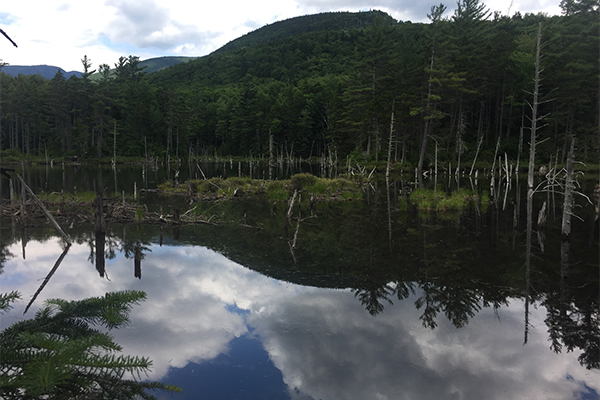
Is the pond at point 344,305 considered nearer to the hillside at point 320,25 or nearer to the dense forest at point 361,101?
the dense forest at point 361,101

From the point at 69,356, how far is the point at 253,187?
1181 inches

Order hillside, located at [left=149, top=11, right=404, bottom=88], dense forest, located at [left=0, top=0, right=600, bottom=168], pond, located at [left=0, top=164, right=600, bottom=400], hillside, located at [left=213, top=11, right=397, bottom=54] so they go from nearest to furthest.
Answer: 1. pond, located at [left=0, top=164, right=600, bottom=400]
2. dense forest, located at [left=0, top=0, right=600, bottom=168]
3. hillside, located at [left=149, top=11, right=404, bottom=88]
4. hillside, located at [left=213, top=11, right=397, bottom=54]

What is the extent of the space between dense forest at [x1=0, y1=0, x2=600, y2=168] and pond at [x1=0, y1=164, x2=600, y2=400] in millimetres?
7723

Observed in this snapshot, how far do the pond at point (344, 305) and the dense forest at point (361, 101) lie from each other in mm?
7723

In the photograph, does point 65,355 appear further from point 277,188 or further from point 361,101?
point 361,101

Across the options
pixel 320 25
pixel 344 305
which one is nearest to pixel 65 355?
pixel 344 305

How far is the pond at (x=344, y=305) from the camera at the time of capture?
6.74 meters

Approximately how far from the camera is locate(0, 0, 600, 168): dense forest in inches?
1973

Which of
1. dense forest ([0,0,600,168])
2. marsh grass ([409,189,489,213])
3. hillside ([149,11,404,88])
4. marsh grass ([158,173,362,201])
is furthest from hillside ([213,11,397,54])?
marsh grass ([409,189,489,213])

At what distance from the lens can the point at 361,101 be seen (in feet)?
193

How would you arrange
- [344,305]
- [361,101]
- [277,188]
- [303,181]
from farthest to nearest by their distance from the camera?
[361,101] → [303,181] → [277,188] → [344,305]

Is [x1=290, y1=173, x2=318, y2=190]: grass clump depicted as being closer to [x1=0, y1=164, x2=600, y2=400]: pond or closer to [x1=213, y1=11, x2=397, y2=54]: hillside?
[x1=0, y1=164, x2=600, y2=400]: pond

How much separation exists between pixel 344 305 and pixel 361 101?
52.4m

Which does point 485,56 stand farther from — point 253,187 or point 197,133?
point 197,133
